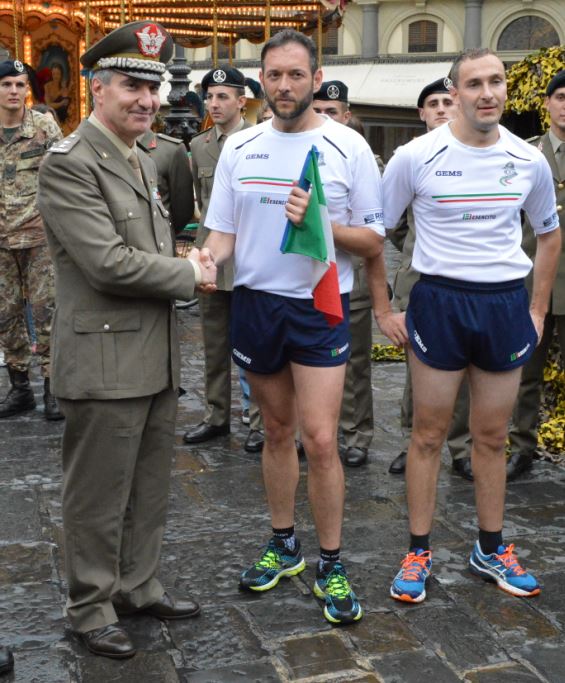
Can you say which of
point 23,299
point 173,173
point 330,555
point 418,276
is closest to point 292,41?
point 418,276

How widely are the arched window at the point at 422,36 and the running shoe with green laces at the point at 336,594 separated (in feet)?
126

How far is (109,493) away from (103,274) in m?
0.79

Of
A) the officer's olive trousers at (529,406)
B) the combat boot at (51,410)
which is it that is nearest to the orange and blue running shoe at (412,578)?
the officer's olive trousers at (529,406)

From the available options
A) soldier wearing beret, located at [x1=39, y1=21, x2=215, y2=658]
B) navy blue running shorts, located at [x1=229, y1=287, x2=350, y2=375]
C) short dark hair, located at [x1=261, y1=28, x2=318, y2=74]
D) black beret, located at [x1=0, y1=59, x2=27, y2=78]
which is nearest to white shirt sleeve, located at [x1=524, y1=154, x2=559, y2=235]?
navy blue running shorts, located at [x1=229, y1=287, x2=350, y2=375]

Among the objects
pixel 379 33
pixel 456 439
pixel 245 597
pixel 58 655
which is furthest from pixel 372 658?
pixel 379 33

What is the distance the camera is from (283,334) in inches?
151

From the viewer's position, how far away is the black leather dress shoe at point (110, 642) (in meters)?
3.48

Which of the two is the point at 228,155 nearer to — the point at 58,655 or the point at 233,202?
the point at 233,202

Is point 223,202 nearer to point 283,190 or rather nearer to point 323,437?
point 283,190

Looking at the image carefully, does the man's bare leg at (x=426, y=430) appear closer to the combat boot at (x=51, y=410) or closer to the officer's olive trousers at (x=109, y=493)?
the officer's olive trousers at (x=109, y=493)

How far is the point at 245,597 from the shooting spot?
13.0 feet

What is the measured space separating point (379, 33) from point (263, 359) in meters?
38.9

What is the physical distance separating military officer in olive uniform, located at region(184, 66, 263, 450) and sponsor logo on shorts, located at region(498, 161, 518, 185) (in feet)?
7.62

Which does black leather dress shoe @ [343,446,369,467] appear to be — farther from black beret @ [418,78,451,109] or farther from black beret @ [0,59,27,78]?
black beret @ [0,59,27,78]
